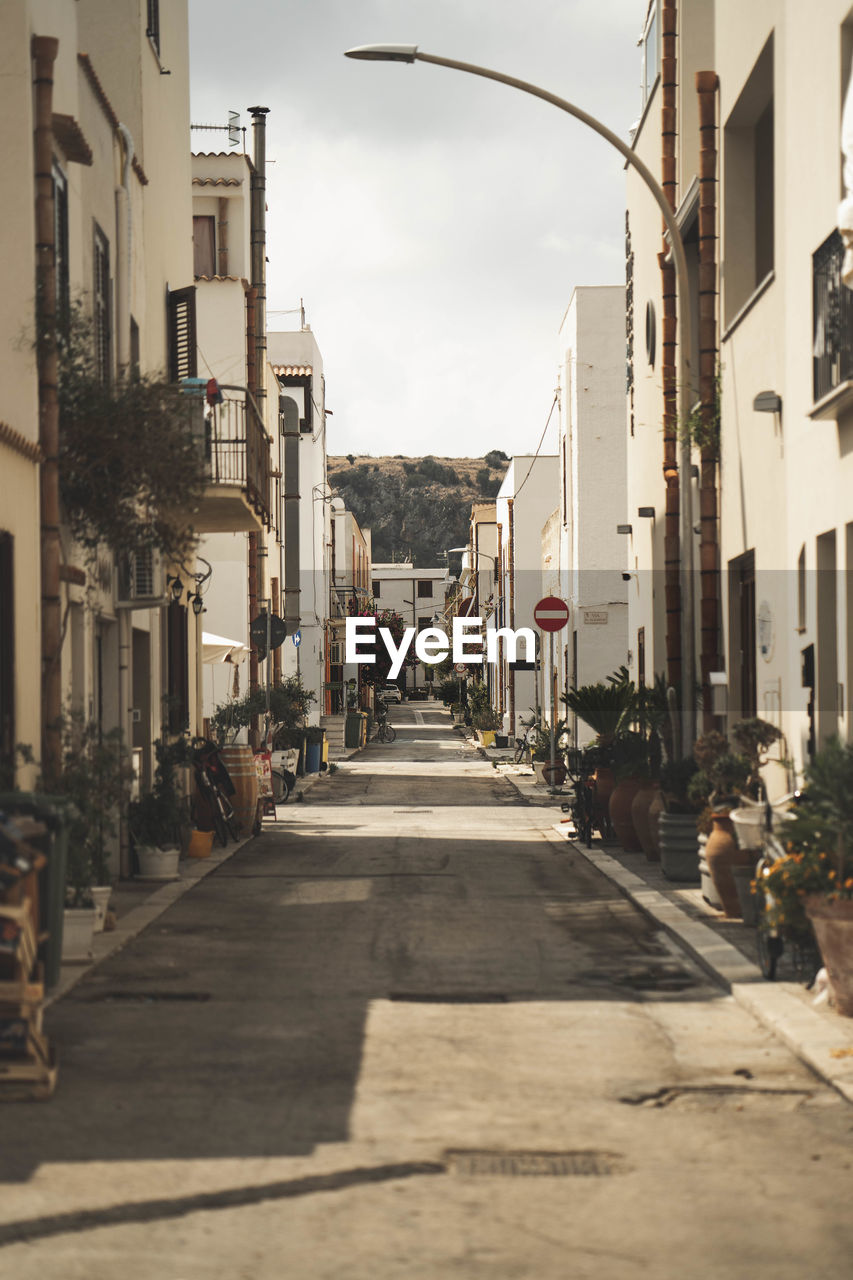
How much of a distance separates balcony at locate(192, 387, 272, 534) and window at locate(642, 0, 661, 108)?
6.42 metres

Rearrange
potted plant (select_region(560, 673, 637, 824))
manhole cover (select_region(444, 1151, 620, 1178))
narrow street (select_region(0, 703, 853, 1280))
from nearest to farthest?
1. narrow street (select_region(0, 703, 853, 1280))
2. manhole cover (select_region(444, 1151, 620, 1178))
3. potted plant (select_region(560, 673, 637, 824))

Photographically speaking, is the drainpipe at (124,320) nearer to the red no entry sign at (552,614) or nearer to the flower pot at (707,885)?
the flower pot at (707,885)

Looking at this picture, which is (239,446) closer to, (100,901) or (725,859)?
(100,901)

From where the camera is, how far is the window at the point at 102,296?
46.6 feet

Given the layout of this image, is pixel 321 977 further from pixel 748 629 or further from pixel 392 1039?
pixel 748 629

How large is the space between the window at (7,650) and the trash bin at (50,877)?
150cm

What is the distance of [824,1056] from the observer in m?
7.45

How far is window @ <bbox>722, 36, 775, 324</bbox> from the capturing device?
15.6 metres

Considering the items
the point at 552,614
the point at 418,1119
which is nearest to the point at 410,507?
the point at 552,614

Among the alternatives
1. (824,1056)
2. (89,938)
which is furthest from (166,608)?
(824,1056)

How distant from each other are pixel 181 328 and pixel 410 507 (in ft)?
458

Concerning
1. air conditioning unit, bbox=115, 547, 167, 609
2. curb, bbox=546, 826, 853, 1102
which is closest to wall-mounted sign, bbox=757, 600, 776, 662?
curb, bbox=546, 826, 853, 1102

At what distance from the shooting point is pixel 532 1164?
19.3 feet

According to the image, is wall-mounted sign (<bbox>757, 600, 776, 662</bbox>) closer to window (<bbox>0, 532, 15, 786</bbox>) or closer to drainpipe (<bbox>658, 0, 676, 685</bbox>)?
drainpipe (<bbox>658, 0, 676, 685</bbox>)
